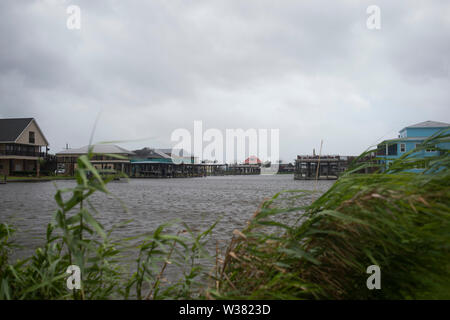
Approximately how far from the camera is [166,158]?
81.7m

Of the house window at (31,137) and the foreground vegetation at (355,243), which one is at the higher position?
the house window at (31,137)

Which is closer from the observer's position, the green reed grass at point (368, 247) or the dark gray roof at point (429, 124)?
the green reed grass at point (368, 247)

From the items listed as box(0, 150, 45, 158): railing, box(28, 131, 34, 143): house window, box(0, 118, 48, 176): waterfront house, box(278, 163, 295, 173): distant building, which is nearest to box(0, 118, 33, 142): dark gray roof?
box(0, 118, 48, 176): waterfront house

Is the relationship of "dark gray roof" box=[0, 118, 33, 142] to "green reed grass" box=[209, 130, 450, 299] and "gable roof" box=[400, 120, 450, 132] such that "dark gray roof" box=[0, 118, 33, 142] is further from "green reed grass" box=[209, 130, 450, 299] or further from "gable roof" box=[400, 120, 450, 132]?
"green reed grass" box=[209, 130, 450, 299]

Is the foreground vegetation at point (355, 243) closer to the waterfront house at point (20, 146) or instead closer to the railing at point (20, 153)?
the waterfront house at point (20, 146)

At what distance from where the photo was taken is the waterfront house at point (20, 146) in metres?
41.8

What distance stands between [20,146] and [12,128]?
2840mm

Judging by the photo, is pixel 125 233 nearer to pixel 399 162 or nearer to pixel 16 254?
pixel 16 254

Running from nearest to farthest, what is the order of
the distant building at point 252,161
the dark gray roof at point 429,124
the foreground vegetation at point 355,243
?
the foreground vegetation at point 355,243, the dark gray roof at point 429,124, the distant building at point 252,161

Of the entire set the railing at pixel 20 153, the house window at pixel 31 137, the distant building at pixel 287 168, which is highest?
the house window at pixel 31 137

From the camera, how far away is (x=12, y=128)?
145 feet

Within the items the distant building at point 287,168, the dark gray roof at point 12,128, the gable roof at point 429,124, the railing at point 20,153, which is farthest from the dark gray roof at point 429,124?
the distant building at point 287,168

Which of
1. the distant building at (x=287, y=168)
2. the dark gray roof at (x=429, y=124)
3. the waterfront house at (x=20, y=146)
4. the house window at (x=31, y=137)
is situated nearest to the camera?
the dark gray roof at (x=429, y=124)
